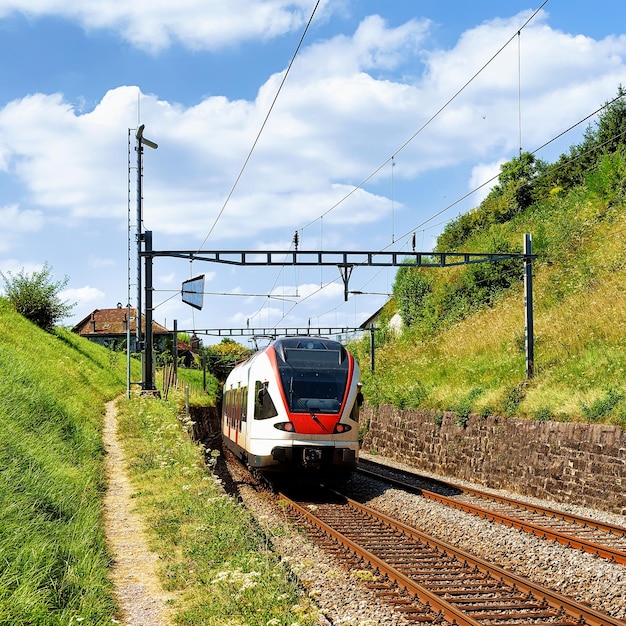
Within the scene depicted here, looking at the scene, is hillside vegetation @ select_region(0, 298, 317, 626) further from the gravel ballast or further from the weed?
the weed

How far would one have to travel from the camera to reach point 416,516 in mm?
14273

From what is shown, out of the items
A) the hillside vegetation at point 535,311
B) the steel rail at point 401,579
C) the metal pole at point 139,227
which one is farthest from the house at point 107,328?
the steel rail at point 401,579

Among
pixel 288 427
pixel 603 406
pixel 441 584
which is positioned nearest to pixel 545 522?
pixel 603 406

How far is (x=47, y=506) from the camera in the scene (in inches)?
379

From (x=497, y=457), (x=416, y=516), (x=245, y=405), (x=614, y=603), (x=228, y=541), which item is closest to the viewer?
(x=614, y=603)

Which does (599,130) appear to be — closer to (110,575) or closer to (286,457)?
(286,457)

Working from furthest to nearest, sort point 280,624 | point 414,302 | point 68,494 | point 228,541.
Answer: point 414,302 → point 68,494 → point 228,541 → point 280,624

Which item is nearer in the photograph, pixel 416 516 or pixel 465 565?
pixel 465 565

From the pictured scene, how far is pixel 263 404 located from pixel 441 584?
8.06 meters

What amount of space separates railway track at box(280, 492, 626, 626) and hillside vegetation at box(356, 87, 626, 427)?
7305 millimetres

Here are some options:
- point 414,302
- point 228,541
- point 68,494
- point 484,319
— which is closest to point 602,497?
point 228,541

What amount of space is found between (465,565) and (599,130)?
181ft

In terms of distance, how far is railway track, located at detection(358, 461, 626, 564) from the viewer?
11.2 meters

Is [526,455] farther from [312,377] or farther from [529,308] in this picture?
[312,377]
